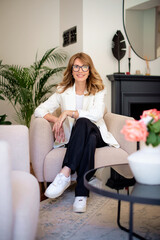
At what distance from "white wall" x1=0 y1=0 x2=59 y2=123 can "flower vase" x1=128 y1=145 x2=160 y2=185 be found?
2.98 meters

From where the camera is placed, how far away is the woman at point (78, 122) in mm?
2270

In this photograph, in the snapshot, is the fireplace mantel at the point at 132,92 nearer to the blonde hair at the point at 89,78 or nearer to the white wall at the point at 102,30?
the white wall at the point at 102,30

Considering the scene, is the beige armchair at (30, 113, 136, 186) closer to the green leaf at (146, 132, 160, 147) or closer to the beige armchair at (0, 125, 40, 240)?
the beige armchair at (0, 125, 40, 240)

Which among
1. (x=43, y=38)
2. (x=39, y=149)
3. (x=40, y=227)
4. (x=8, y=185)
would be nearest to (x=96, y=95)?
(x=39, y=149)

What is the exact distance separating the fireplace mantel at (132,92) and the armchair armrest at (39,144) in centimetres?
128

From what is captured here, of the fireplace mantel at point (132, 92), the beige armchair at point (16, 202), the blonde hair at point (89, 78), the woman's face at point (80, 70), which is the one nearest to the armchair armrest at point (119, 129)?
the blonde hair at point (89, 78)

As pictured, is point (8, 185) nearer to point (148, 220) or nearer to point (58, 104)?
point (148, 220)

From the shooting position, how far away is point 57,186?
7.37 ft

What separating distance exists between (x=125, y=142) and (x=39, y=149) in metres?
0.68

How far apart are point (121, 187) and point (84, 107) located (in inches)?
50.7

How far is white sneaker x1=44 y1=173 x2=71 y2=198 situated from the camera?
2234mm

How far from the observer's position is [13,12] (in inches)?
181

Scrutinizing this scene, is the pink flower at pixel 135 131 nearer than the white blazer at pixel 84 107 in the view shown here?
Yes

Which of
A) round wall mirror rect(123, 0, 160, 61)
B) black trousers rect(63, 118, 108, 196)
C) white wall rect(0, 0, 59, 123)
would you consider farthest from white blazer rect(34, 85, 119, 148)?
white wall rect(0, 0, 59, 123)
